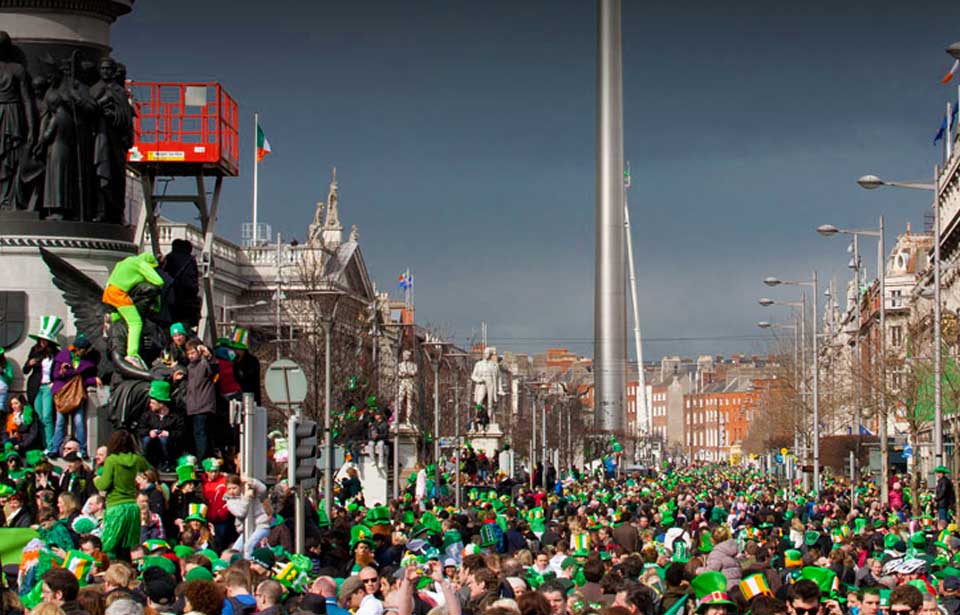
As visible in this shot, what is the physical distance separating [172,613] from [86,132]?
50.2 ft

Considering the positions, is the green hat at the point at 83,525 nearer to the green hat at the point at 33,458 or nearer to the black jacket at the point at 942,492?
the green hat at the point at 33,458

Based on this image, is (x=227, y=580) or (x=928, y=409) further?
(x=928, y=409)

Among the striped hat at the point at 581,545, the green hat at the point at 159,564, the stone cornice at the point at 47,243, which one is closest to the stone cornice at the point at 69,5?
the stone cornice at the point at 47,243

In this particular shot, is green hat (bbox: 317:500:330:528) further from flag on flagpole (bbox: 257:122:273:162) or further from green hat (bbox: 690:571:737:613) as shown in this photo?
flag on flagpole (bbox: 257:122:273:162)

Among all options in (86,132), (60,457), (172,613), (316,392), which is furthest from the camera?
(316,392)

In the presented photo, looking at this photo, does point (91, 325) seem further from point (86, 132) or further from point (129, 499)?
point (129, 499)

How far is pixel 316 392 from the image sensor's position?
4831cm

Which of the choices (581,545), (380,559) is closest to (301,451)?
(380,559)

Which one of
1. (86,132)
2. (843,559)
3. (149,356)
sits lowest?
(843,559)

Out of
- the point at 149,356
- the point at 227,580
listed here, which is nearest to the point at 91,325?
the point at 149,356

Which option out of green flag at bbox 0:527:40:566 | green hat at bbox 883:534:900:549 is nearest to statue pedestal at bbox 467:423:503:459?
green hat at bbox 883:534:900:549

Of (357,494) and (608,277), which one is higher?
(608,277)

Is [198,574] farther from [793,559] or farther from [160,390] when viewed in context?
[160,390]

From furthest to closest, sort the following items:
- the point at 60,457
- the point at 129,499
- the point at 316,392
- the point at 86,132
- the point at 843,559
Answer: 1. the point at 316,392
2. the point at 86,132
3. the point at 60,457
4. the point at 843,559
5. the point at 129,499
